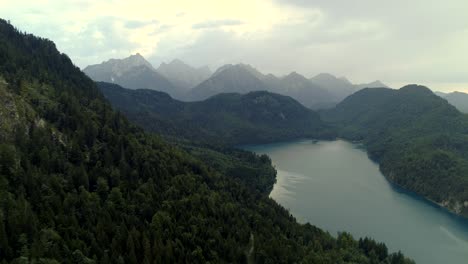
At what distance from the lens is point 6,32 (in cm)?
13750

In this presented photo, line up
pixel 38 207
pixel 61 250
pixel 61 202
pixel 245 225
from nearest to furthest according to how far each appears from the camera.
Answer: pixel 61 250 < pixel 38 207 < pixel 61 202 < pixel 245 225

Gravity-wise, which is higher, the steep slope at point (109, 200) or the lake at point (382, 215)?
the steep slope at point (109, 200)

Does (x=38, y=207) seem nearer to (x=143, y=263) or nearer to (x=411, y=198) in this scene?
(x=143, y=263)

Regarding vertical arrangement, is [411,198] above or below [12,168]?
below

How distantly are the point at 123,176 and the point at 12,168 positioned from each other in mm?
26175

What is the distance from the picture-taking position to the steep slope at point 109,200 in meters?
63.5

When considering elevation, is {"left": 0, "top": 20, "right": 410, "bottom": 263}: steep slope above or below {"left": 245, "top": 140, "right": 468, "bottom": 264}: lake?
above

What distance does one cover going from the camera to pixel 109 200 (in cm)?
8131

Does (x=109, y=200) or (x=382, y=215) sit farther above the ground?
(x=109, y=200)

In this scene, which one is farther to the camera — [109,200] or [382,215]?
[382,215]

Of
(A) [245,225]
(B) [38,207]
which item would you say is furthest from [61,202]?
(A) [245,225]

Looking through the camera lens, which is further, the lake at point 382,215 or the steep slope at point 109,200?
the lake at point 382,215

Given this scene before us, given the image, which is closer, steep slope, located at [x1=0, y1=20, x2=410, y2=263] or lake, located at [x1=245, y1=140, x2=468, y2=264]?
steep slope, located at [x1=0, y1=20, x2=410, y2=263]

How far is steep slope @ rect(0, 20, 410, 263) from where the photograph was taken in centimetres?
6350
